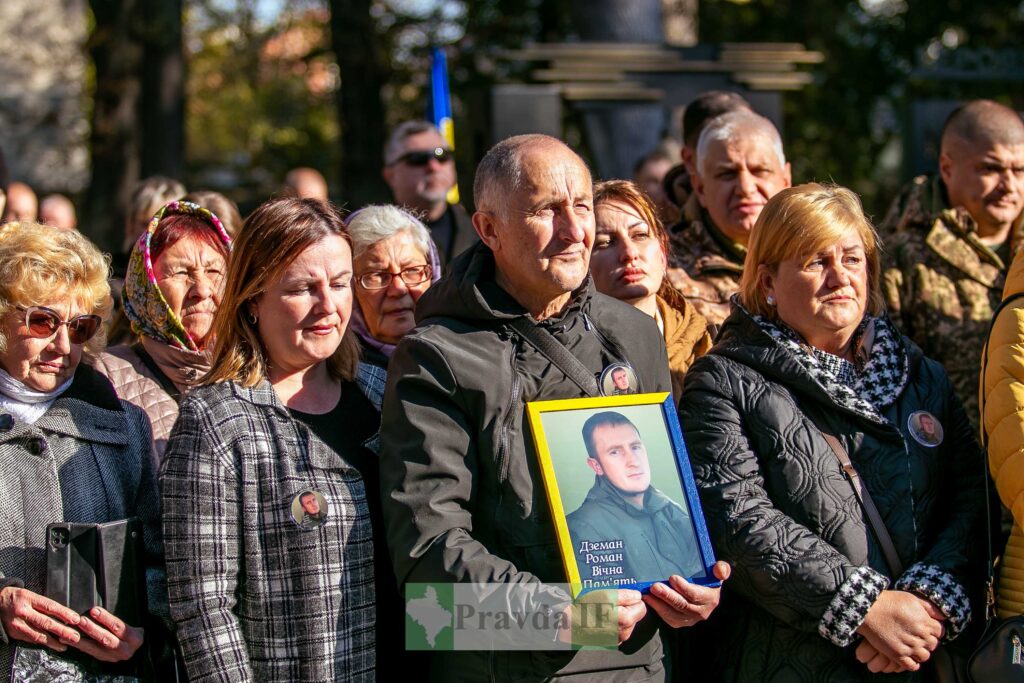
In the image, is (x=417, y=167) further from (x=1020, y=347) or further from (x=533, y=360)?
(x=1020, y=347)

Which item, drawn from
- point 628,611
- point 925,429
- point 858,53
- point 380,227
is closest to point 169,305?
point 380,227

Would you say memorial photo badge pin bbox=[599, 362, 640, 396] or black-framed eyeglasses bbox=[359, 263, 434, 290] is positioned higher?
black-framed eyeglasses bbox=[359, 263, 434, 290]

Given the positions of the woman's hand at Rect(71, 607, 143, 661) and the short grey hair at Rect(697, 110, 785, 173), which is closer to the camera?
the woman's hand at Rect(71, 607, 143, 661)

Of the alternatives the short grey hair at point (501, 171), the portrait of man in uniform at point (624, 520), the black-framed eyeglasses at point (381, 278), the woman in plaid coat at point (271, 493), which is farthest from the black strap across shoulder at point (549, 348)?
the black-framed eyeglasses at point (381, 278)

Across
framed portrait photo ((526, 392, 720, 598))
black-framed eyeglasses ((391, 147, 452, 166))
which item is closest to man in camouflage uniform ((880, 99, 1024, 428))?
framed portrait photo ((526, 392, 720, 598))

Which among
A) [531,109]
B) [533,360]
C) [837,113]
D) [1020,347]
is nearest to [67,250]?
[533,360]

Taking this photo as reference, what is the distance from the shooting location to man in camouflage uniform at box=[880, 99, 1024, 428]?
4.61 m

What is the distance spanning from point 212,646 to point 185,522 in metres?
0.31

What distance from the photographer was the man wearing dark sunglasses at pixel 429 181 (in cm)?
600

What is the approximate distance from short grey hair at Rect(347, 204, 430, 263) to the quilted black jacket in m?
1.22

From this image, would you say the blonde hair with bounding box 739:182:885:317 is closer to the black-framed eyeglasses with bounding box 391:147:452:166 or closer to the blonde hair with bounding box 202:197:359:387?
the blonde hair with bounding box 202:197:359:387

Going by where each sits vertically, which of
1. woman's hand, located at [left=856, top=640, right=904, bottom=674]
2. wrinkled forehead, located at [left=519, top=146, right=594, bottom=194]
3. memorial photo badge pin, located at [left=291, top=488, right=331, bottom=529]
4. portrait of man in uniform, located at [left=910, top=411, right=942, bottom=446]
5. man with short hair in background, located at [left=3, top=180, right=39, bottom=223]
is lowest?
woman's hand, located at [left=856, top=640, right=904, bottom=674]

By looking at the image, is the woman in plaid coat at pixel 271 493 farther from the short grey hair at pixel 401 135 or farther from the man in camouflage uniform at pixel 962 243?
the short grey hair at pixel 401 135
